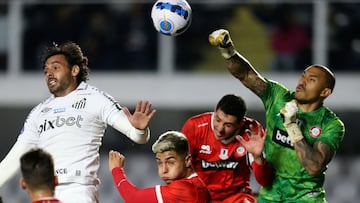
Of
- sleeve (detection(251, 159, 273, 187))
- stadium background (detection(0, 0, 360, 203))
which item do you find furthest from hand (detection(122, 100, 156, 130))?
stadium background (detection(0, 0, 360, 203))

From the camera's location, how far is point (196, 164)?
9.60 meters

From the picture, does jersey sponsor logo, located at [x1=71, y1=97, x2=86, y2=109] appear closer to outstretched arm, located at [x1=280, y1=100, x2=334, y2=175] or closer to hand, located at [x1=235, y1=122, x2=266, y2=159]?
hand, located at [x1=235, y1=122, x2=266, y2=159]

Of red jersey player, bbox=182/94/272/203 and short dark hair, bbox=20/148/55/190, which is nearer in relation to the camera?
short dark hair, bbox=20/148/55/190

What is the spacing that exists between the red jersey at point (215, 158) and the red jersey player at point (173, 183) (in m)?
0.81

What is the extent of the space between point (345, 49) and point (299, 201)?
699 cm

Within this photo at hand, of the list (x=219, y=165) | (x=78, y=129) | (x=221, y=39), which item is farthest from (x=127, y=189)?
(x=221, y=39)

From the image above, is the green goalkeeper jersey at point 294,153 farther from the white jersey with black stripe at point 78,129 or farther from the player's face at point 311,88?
the white jersey with black stripe at point 78,129

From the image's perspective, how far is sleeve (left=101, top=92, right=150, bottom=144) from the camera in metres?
8.71

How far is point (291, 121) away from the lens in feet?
28.8

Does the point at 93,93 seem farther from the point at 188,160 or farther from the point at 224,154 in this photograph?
the point at 224,154

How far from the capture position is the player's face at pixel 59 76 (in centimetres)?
905

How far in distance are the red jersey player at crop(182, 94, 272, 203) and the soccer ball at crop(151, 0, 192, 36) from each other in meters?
0.65

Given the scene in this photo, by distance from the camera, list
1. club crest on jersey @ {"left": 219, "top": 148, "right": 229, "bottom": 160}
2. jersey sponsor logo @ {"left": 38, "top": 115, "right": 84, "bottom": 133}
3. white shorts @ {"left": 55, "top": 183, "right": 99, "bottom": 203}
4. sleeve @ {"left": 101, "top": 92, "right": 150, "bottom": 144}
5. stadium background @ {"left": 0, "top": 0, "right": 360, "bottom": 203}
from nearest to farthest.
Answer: sleeve @ {"left": 101, "top": 92, "right": 150, "bottom": 144} → white shorts @ {"left": 55, "top": 183, "right": 99, "bottom": 203} → jersey sponsor logo @ {"left": 38, "top": 115, "right": 84, "bottom": 133} → club crest on jersey @ {"left": 219, "top": 148, "right": 229, "bottom": 160} → stadium background @ {"left": 0, "top": 0, "right": 360, "bottom": 203}

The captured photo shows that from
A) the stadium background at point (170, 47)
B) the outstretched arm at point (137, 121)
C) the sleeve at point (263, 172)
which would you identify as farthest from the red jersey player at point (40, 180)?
the stadium background at point (170, 47)
